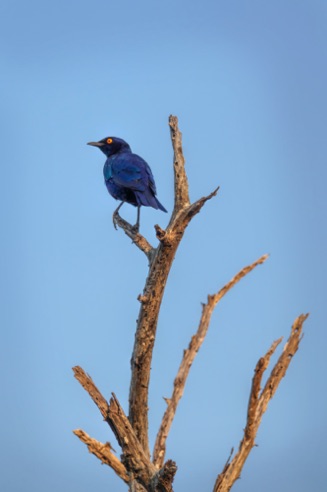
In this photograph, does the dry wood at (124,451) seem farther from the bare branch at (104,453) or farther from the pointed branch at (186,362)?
the pointed branch at (186,362)

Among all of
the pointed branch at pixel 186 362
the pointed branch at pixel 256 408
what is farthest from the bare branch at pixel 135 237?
the pointed branch at pixel 256 408

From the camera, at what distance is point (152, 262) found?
6.87 metres

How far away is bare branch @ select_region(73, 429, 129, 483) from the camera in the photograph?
6.03 metres

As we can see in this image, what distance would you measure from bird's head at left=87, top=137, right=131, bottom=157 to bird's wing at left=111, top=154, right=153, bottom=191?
96cm

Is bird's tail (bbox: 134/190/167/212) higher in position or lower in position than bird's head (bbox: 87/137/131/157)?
lower

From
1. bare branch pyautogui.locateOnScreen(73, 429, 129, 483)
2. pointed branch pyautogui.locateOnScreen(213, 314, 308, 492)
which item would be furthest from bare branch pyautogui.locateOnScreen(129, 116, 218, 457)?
pointed branch pyautogui.locateOnScreen(213, 314, 308, 492)

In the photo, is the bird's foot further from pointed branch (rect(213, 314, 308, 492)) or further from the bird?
pointed branch (rect(213, 314, 308, 492))

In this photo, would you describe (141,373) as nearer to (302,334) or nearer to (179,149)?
(302,334)

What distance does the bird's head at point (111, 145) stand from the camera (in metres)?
9.70

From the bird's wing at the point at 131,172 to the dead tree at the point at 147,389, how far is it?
1.17 meters

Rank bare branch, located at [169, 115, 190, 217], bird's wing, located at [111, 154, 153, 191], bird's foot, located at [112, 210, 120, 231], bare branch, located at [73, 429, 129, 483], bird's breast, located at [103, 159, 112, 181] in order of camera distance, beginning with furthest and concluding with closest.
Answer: bird's breast, located at [103, 159, 112, 181], bird's foot, located at [112, 210, 120, 231], bird's wing, located at [111, 154, 153, 191], bare branch, located at [169, 115, 190, 217], bare branch, located at [73, 429, 129, 483]

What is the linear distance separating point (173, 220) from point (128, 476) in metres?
2.39

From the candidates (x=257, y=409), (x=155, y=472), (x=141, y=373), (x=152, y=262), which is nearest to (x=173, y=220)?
(x=152, y=262)

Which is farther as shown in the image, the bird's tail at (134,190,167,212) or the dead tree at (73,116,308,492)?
the bird's tail at (134,190,167,212)
